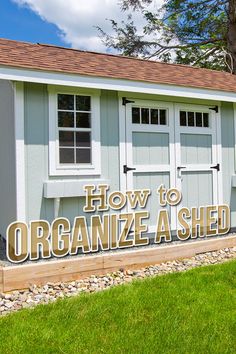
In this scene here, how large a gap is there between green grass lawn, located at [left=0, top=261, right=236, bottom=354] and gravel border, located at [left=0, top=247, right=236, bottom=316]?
0.19 m

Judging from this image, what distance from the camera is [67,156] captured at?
488 cm

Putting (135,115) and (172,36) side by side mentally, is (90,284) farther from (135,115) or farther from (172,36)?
(172,36)

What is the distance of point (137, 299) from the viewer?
326 centimetres

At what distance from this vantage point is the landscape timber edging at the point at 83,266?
3.40 meters

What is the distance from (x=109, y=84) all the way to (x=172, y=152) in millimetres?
1572

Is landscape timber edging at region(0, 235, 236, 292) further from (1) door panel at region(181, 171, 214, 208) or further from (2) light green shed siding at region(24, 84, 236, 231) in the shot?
(1) door panel at region(181, 171, 214, 208)

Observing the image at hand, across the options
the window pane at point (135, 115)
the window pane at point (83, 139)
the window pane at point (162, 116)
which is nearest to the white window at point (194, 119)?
the window pane at point (162, 116)

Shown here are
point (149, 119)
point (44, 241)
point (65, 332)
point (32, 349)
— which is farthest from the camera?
point (149, 119)

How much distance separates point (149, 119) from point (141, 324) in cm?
348

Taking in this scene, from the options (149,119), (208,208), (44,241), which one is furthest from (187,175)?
(44,241)

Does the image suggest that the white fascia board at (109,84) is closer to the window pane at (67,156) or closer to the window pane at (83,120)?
the window pane at (83,120)

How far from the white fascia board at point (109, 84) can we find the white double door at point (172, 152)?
29 cm

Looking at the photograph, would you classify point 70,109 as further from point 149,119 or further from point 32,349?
point 32,349

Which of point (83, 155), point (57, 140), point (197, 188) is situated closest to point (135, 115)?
point (83, 155)
